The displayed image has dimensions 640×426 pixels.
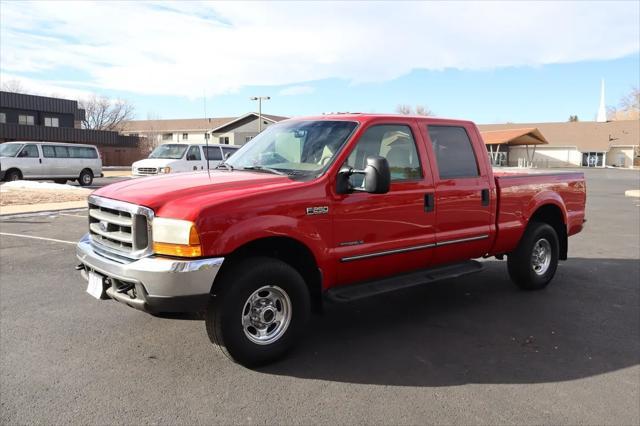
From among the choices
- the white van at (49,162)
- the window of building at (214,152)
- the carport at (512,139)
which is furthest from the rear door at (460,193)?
the carport at (512,139)

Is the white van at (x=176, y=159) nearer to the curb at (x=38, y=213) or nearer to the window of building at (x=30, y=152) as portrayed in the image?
the curb at (x=38, y=213)

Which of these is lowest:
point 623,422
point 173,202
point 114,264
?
point 623,422

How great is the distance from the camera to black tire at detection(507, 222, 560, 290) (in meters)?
6.21

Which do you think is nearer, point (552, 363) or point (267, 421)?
point (267, 421)

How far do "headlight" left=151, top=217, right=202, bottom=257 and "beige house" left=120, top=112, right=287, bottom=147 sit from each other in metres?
56.0

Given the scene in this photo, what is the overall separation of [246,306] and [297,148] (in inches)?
64.1

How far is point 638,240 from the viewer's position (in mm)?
10078

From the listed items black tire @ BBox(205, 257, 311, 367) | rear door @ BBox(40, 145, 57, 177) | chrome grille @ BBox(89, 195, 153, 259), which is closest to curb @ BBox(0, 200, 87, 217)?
rear door @ BBox(40, 145, 57, 177)

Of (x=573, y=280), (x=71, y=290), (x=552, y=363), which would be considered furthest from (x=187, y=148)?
(x=552, y=363)

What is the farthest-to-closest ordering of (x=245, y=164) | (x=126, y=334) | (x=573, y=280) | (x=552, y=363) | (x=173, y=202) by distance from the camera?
(x=573, y=280) → (x=245, y=164) → (x=126, y=334) → (x=552, y=363) → (x=173, y=202)

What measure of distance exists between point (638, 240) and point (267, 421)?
9529mm

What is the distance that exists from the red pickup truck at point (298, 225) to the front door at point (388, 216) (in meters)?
0.01

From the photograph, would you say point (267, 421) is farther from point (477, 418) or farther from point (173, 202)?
point (173, 202)

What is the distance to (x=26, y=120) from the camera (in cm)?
4288
